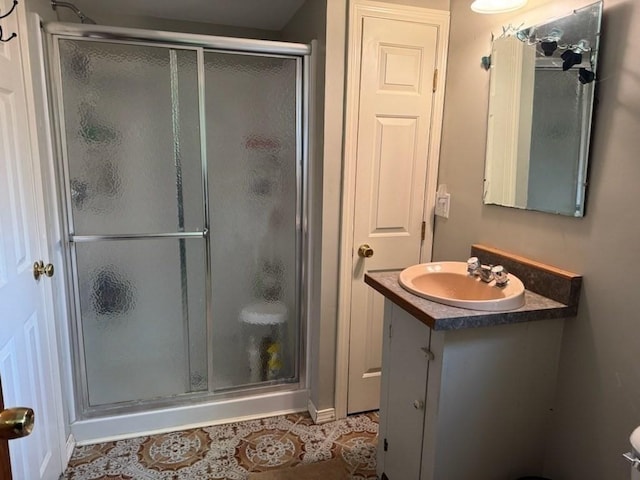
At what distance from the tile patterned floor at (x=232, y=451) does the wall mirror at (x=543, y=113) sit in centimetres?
135

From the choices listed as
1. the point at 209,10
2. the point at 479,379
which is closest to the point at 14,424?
the point at 479,379

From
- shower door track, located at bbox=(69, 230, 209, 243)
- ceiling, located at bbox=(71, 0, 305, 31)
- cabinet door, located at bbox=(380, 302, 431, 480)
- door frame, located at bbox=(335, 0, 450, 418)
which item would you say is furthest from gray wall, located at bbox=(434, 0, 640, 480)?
shower door track, located at bbox=(69, 230, 209, 243)

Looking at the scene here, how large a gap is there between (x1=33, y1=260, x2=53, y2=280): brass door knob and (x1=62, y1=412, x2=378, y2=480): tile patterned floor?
0.93 meters

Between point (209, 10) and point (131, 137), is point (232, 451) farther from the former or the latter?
point (209, 10)

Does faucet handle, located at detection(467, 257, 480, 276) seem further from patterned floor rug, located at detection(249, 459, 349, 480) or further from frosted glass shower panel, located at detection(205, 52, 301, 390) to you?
patterned floor rug, located at detection(249, 459, 349, 480)

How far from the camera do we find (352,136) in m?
2.09

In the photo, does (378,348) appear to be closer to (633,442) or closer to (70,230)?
(633,442)

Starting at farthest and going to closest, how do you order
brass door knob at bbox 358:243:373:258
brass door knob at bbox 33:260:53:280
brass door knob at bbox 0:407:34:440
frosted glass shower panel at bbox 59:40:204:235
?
brass door knob at bbox 358:243:373:258
frosted glass shower panel at bbox 59:40:204:235
brass door knob at bbox 33:260:53:280
brass door knob at bbox 0:407:34:440

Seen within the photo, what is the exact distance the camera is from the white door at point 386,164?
6.81 feet

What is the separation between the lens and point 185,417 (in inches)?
89.1

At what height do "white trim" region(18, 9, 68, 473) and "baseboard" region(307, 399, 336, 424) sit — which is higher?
"white trim" region(18, 9, 68, 473)

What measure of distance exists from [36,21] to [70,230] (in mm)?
860

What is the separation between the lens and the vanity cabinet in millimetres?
1423

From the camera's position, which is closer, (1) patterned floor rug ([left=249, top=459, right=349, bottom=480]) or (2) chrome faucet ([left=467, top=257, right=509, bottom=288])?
(2) chrome faucet ([left=467, top=257, right=509, bottom=288])
